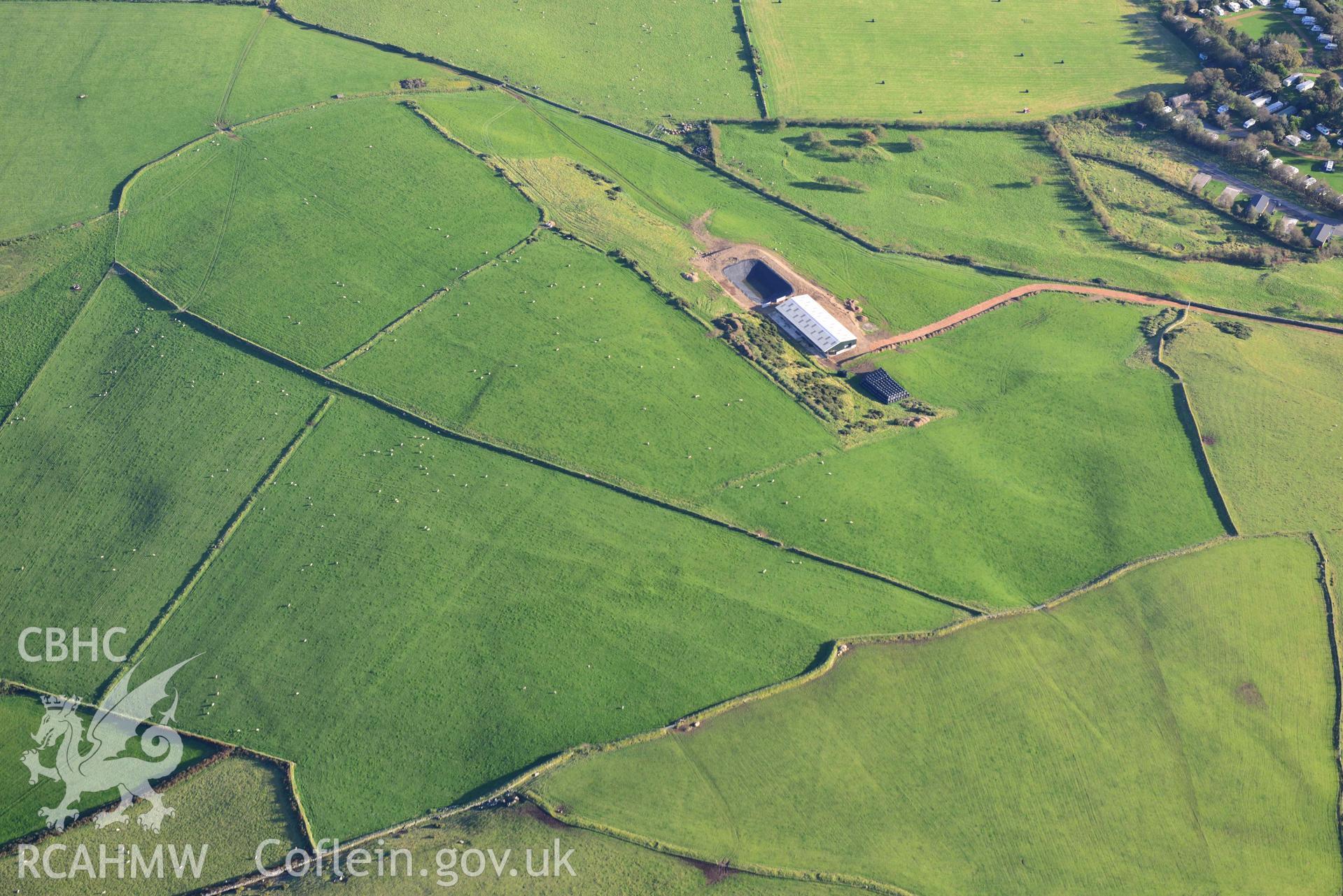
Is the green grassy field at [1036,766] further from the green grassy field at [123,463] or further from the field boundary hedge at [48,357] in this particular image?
the field boundary hedge at [48,357]

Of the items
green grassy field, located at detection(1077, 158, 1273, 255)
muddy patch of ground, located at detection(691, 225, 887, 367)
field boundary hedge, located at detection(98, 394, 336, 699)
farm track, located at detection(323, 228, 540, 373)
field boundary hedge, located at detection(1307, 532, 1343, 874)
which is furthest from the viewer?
green grassy field, located at detection(1077, 158, 1273, 255)

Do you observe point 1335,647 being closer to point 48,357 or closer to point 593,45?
point 593,45

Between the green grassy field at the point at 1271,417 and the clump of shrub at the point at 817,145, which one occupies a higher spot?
the clump of shrub at the point at 817,145

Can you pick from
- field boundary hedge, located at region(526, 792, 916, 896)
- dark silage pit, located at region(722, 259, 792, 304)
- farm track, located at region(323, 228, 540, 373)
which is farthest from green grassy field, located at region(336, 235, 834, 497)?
field boundary hedge, located at region(526, 792, 916, 896)

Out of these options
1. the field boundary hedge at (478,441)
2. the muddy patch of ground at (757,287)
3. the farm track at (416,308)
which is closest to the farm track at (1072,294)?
the muddy patch of ground at (757,287)

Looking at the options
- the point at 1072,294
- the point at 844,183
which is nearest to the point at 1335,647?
the point at 1072,294

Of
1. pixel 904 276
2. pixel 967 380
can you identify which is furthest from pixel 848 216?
pixel 967 380

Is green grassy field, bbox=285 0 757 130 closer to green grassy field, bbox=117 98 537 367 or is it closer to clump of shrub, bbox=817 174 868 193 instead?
clump of shrub, bbox=817 174 868 193
